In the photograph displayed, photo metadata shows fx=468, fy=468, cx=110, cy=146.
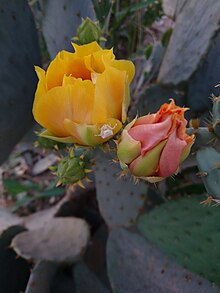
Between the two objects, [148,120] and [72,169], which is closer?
[148,120]

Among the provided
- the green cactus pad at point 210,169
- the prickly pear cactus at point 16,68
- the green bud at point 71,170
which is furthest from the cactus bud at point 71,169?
the prickly pear cactus at point 16,68

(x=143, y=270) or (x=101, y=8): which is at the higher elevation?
(x=101, y=8)

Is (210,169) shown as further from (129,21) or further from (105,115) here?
(129,21)

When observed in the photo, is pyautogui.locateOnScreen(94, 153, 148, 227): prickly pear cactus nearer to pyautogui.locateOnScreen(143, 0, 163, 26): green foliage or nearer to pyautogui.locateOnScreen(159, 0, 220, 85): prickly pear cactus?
pyautogui.locateOnScreen(159, 0, 220, 85): prickly pear cactus

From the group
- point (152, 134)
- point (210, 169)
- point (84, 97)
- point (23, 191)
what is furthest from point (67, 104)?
point (23, 191)

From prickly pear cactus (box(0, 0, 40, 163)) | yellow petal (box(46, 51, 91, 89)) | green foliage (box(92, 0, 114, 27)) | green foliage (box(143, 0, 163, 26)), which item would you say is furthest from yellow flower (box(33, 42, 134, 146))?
green foliage (box(143, 0, 163, 26))

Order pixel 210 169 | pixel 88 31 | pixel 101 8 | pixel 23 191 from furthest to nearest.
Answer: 1. pixel 23 191
2. pixel 101 8
3. pixel 88 31
4. pixel 210 169

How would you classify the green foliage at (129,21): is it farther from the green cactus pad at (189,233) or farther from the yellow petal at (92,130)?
the yellow petal at (92,130)
